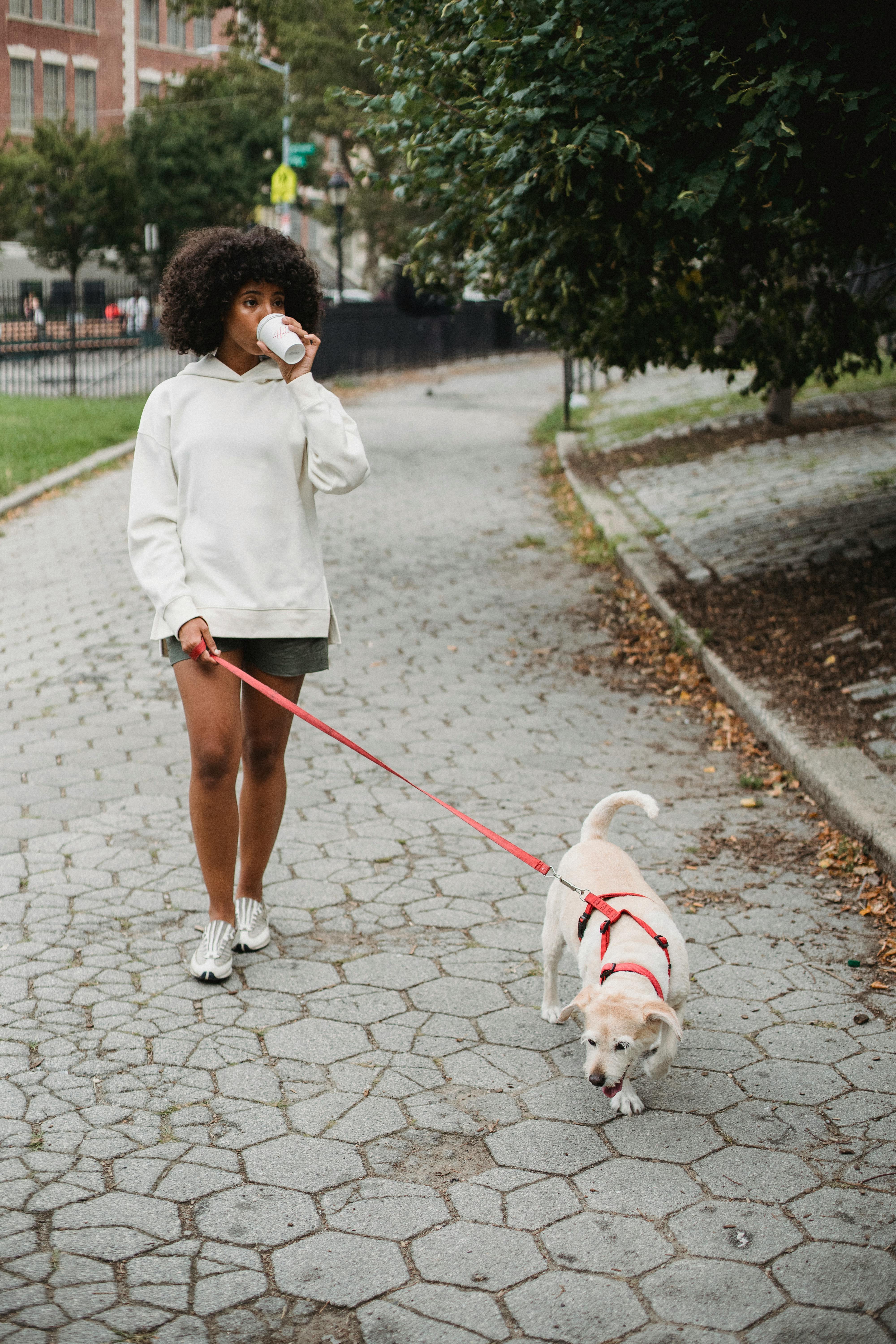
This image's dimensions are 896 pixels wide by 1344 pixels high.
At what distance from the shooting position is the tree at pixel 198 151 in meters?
41.5

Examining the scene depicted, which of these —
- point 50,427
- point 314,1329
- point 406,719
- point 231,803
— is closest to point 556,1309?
point 314,1329

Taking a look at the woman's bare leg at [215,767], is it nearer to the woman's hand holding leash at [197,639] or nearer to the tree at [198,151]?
the woman's hand holding leash at [197,639]

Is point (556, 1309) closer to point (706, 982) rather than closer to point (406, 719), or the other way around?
point (706, 982)

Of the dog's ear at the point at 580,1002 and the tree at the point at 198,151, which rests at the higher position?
the tree at the point at 198,151

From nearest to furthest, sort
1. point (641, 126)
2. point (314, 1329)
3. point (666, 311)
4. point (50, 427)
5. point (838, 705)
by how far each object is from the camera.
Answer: point (314, 1329) < point (641, 126) < point (838, 705) < point (666, 311) < point (50, 427)

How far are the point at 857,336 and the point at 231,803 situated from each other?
7.00 meters

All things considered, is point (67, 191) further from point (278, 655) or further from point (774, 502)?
point (278, 655)

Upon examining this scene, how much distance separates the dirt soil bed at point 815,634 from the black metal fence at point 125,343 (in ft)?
42.7

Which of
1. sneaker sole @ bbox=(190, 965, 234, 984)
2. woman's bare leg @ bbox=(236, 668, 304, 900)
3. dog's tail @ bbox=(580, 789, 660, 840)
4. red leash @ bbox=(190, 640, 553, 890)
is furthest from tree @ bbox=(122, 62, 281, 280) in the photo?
dog's tail @ bbox=(580, 789, 660, 840)

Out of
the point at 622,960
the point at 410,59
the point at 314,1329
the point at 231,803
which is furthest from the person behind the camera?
the point at 410,59

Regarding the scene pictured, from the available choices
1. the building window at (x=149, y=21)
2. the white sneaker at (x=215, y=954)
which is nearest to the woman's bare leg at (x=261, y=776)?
the white sneaker at (x=215, y=954)

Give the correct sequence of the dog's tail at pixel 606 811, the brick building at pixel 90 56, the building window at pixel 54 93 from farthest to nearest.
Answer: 1. the building window at pixel 54 93
2. the brick building at pixel 90 56
3. the dog's tail at pixel 606 811

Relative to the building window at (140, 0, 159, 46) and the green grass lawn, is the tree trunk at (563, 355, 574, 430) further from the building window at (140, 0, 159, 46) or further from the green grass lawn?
the building window at (140, 0, 159, 46)

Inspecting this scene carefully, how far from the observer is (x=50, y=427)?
17.5 meters
